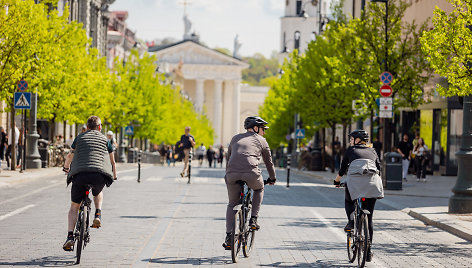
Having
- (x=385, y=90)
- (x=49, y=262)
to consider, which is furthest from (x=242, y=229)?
(x=385, y=90)

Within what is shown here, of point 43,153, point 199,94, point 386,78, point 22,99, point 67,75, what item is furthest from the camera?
point 199,94

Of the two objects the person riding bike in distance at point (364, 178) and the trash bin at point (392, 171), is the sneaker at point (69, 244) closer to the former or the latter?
the person riding bike in distance at point (364, 178)

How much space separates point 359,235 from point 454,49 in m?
10.1

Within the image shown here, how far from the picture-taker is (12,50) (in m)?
30.4

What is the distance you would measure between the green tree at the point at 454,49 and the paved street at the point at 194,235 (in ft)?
9.41

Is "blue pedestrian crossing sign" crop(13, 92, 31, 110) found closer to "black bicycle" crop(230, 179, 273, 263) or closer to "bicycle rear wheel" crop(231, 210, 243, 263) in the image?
"black bicycle" crop(230, 179, 273, 263)

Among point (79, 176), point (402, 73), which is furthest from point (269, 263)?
point (402, 73)

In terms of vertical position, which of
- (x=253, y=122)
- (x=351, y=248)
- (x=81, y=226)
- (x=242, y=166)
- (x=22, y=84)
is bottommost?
(x=351, y=248)

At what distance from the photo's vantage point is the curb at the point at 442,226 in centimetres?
1544

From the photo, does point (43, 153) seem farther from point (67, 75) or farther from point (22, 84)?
point (22, 84)

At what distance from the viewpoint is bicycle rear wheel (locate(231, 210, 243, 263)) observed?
10.9m

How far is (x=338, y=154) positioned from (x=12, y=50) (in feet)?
84.8

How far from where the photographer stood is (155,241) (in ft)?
43.5

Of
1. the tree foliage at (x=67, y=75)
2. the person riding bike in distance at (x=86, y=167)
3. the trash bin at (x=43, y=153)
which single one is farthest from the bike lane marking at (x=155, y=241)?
the trash bin at (x=43, y=153)
